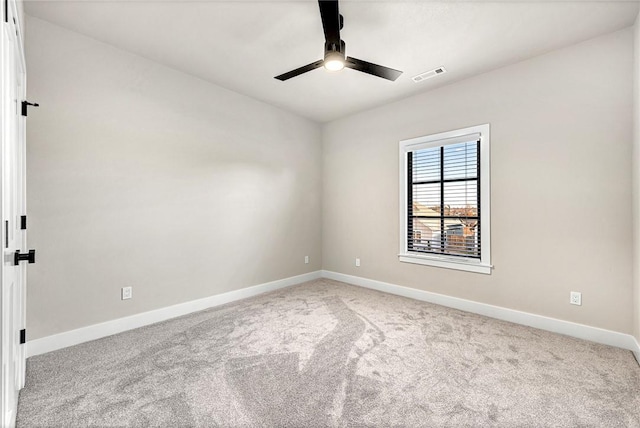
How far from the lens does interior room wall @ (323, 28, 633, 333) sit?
259 cm

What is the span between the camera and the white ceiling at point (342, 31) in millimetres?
2268

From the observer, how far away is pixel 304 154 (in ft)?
16.0

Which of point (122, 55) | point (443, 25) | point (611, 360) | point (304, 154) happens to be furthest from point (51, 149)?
point (611, 360)

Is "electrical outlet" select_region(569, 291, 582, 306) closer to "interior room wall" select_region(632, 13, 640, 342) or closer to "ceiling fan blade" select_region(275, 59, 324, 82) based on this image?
"interior room wall" select_region(632, 13, 640, 342)

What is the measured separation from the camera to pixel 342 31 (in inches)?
100

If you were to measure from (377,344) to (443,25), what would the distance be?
2826 mm

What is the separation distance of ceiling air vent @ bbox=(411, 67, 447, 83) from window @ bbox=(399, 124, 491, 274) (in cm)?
71

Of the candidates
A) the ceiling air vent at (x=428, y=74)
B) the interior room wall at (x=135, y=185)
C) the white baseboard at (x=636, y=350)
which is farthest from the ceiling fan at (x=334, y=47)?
the white baseboard at (x=636, y=350)

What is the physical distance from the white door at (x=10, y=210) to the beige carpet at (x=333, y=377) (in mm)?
330

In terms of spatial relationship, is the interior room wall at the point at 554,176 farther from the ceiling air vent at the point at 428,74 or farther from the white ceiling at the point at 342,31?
the ceiling air vent at the point at 428,74

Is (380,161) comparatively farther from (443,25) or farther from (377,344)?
(377,344)

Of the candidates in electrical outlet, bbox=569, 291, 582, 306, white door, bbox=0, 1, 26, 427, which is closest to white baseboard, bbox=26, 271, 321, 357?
white door, bbox=0, 1, 26, 427

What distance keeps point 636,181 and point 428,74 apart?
2.13 m

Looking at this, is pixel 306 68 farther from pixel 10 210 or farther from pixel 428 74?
pixel 10 210
